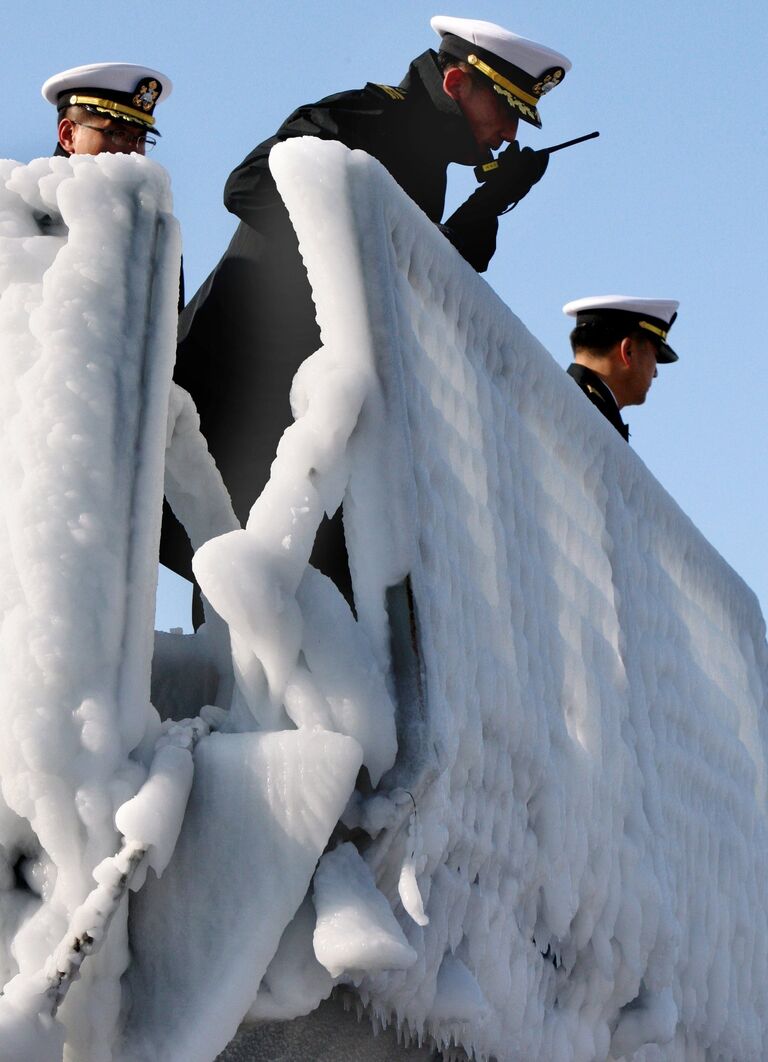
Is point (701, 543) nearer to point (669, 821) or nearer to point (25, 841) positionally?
point (669, 821)

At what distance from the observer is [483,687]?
2.40 meters

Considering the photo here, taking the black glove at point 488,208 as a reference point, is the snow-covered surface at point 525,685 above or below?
below

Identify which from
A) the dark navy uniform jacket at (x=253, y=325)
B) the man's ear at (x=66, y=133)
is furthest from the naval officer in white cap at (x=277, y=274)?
the man's ear at (x=66, y=133)

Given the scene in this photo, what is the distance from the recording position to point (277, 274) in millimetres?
3029

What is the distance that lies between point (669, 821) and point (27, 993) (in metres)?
1.75

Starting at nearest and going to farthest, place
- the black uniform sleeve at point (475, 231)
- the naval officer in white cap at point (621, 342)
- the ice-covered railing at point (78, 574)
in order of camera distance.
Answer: the ice-covered railing at point (78, 574)
the black uniform sleeve at point (475, 231)
the naval officer in white cap at point (621, 342)

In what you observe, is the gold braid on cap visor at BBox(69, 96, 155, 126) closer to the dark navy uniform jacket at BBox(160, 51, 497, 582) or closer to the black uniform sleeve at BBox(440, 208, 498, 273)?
the dark navy uniform jacket at BBox(160, 51, 497, 582)

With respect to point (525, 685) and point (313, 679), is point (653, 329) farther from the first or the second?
point (313, 679)

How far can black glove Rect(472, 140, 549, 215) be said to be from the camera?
3.79 metres

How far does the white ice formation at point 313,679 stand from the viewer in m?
1.88

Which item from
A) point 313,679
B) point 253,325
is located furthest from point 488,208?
point 313,679

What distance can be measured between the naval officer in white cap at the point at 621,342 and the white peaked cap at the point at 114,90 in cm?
181

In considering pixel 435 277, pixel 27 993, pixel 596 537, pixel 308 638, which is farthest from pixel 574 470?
pixel 27 993

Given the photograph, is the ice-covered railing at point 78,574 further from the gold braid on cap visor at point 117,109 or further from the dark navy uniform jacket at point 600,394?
the dark navy uniform jacket at point 600,394
